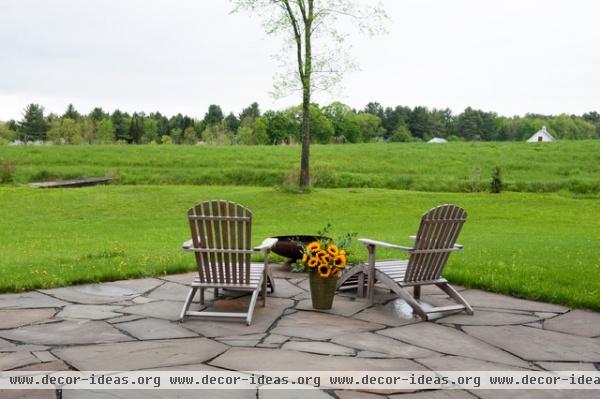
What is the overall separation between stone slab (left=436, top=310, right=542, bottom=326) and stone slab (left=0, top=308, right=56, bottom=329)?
385 centimetres

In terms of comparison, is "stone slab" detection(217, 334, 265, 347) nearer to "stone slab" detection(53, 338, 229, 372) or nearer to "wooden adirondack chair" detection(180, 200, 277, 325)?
"stone slab" detection(53, 338, 229, 372)

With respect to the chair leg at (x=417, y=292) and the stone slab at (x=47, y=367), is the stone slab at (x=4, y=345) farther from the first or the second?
the chair leg at (x=417, y=292)

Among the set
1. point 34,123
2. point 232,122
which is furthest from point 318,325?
point 232,122

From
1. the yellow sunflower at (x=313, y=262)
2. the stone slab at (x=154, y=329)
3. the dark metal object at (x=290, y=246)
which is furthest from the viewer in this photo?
the dark metal object at (x=290, y=246)

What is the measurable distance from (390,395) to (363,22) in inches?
882

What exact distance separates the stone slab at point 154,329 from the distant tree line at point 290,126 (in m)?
71.9

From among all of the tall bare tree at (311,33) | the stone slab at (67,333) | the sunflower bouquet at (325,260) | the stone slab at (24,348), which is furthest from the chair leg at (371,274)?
the tall bare tree at (311,33)

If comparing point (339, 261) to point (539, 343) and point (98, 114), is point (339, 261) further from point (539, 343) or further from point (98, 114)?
point (98, 114)

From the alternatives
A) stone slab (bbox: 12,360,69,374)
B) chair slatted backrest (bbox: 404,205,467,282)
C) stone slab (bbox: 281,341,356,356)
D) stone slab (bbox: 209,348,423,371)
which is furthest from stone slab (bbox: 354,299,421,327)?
stone slab (bbox: 12,360,69,374)

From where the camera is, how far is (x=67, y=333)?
16.5ft

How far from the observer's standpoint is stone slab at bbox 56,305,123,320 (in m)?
5.64

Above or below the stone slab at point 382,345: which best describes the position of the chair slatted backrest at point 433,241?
above

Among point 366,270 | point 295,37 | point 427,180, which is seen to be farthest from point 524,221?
point 366,270

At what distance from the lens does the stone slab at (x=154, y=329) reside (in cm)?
502
